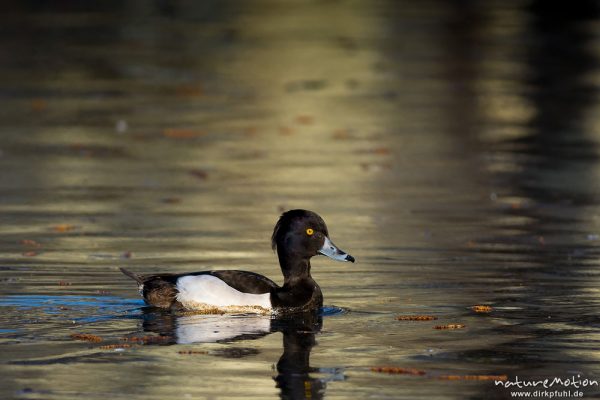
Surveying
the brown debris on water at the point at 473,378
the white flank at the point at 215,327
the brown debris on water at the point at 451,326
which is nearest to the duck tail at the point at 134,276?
the white flank at the point at 215,327

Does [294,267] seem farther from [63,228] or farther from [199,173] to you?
[199,173]

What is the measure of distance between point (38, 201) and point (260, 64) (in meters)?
13.8

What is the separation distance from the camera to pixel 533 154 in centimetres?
1972

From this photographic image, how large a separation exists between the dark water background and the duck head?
454 millimetres

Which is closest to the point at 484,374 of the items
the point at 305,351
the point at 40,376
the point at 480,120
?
the point at 305,351

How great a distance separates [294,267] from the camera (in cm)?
1189

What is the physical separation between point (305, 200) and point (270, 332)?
5.72 meters

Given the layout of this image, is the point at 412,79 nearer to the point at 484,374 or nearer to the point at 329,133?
the point at 329,133

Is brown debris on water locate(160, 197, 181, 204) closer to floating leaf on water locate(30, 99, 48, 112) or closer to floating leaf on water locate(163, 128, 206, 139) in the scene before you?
floating leaf on water locate(163, 128, 206, 139)

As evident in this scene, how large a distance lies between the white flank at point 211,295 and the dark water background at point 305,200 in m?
0.18

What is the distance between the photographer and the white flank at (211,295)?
11.4m

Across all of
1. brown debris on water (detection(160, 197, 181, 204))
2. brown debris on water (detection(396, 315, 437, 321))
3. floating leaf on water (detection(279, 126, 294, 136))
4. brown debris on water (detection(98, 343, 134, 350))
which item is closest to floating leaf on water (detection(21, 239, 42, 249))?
brown debris on water (detection(160, 197, 181, 204))

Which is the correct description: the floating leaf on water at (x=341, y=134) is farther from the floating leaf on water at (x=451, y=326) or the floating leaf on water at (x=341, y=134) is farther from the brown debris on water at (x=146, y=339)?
the brown debris on water at (x=146, y=339)

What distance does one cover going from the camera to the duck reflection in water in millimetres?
9258
